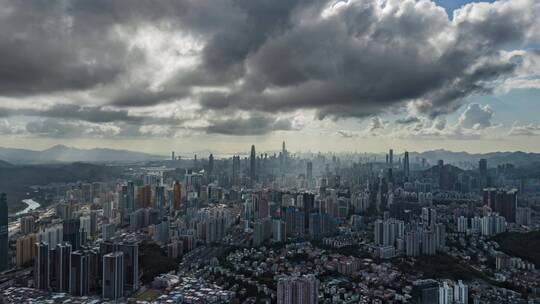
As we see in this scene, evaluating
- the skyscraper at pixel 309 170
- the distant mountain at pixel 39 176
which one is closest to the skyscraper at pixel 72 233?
the distant mountain at pixel 39 176

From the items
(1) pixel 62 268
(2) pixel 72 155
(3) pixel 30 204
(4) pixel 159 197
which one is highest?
(2) pixel 72 155

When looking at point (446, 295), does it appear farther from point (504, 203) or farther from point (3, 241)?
point (504, 203)

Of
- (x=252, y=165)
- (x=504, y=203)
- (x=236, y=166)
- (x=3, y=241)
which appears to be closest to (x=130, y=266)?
(x=3, y=241)

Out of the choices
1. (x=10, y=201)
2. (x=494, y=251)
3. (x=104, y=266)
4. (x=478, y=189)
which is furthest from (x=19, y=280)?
(x=478, y=189)

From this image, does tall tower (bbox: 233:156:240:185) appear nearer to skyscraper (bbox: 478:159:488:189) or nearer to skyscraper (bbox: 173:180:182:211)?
skyscraper (bbox: 173:180:182:211)

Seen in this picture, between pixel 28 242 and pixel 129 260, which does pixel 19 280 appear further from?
pixel 129 260

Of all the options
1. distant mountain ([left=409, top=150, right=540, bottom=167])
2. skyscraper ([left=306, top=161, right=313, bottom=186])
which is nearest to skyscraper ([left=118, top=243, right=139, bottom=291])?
skyscraper ([left=306, top=161, right=313, bottom=186])
